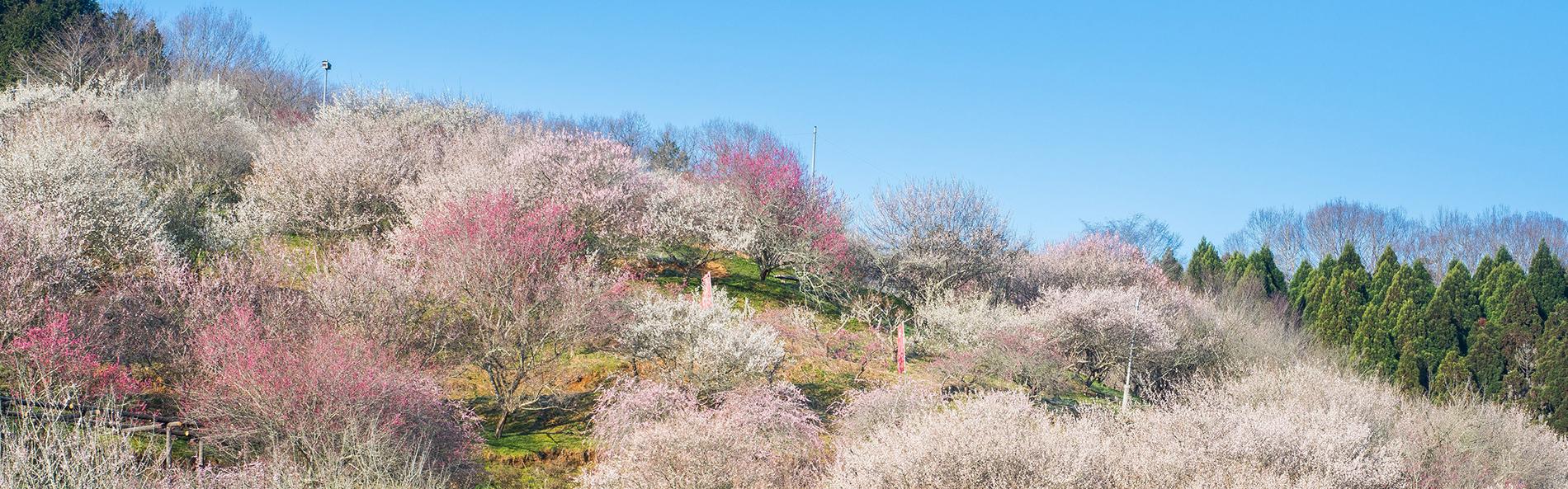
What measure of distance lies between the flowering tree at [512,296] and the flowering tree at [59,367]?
3937 millimetres

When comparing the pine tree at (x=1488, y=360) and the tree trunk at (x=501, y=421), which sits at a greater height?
the pine tree at (x=1488, y=360)

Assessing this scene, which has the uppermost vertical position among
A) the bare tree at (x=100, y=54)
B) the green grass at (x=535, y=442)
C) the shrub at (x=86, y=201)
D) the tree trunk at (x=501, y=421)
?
the bare tree at (x=100, y=54)

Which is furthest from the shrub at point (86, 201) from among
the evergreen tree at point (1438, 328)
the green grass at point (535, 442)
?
the evergreen tree at point (1438, 328)

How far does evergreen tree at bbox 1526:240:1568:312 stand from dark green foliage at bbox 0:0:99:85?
4434cm

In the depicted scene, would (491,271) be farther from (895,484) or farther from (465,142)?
(465,142)

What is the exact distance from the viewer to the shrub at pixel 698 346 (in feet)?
47.6

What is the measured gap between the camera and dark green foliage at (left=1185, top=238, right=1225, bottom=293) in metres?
33.8

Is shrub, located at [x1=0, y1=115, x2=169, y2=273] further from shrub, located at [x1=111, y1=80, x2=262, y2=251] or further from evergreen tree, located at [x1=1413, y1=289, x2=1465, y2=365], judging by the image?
evergreen tree, located at [x1=1413, y1=289, x2=1465, y2=365]

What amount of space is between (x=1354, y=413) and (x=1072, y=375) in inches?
223

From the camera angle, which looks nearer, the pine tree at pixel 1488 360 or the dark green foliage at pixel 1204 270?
the pine tree at pixel 1488 360

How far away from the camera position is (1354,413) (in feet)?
51.7

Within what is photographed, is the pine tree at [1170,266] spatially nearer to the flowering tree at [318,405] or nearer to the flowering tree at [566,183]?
the flowering tree at [566,183]

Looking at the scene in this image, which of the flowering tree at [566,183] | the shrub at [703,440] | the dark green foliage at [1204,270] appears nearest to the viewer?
the shrub at [703,440]

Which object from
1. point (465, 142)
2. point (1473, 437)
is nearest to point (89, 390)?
point (465, 142)
